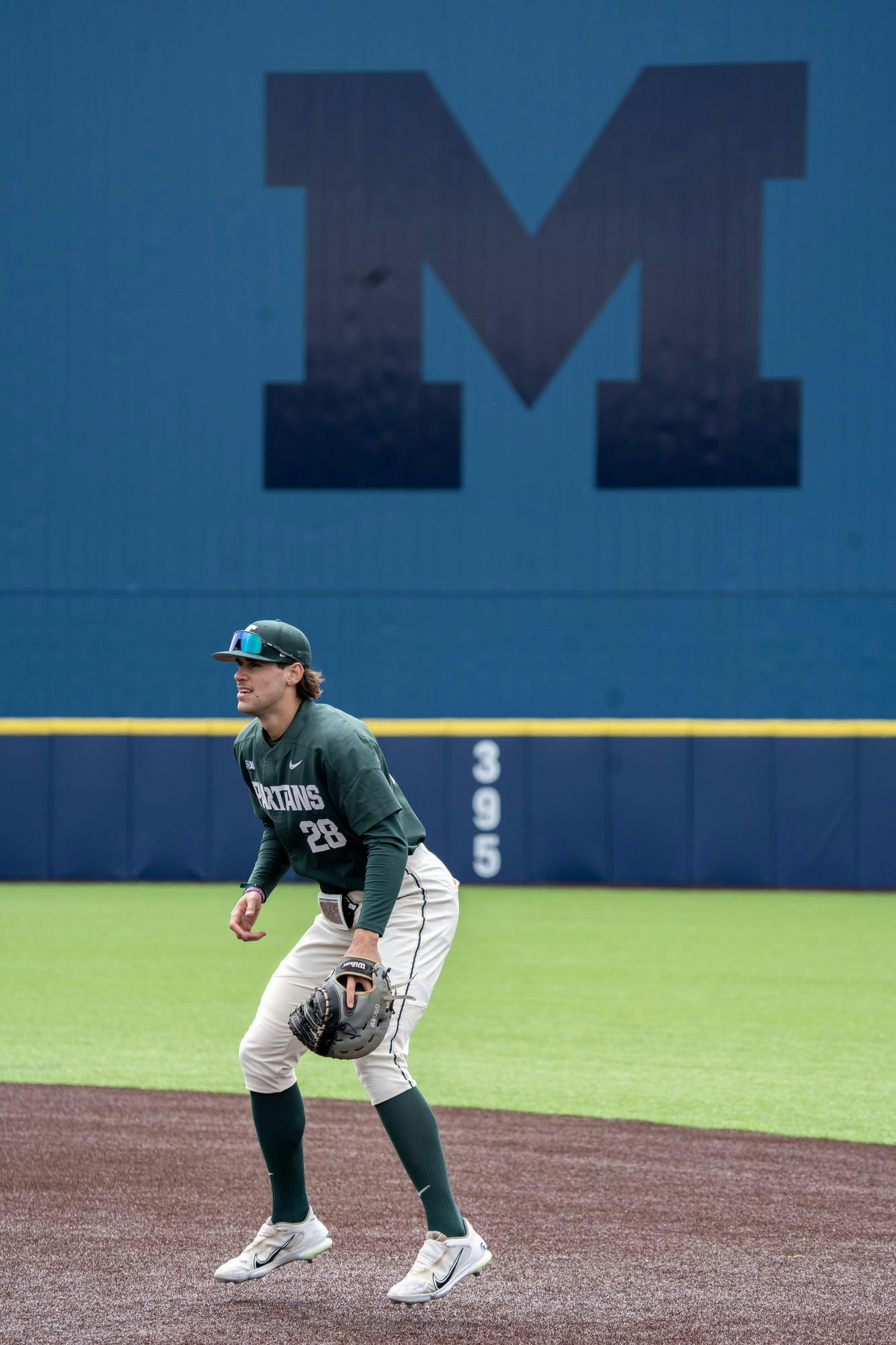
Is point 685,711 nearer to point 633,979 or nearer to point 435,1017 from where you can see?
point 633,979

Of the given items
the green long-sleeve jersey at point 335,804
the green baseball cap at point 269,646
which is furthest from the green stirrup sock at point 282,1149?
the green baseball cap at point 269,646

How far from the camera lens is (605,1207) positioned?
5.21 m

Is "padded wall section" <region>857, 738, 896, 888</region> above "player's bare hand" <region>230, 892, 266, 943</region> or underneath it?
underneath

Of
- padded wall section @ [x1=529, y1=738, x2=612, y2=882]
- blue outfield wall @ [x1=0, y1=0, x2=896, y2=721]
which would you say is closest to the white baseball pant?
padded wall section @ [x1=529, y1=738, x2=612, y2=882]

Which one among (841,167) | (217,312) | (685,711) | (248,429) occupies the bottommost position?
(685,711)

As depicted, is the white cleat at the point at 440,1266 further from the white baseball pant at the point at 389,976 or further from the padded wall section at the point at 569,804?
the padded wall section at the point at 569,804

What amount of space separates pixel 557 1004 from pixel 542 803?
566cm

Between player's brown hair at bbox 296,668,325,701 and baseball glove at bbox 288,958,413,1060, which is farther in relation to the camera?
player's brown hair at bbox 296,668,325,701

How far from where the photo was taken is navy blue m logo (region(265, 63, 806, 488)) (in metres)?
16.4

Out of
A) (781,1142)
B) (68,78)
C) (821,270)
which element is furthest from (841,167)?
(781,1142)

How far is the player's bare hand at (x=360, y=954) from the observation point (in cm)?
420

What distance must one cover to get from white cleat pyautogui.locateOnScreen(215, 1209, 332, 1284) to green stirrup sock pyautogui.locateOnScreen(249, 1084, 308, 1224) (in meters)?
0.03

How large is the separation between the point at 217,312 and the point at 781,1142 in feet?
41.2

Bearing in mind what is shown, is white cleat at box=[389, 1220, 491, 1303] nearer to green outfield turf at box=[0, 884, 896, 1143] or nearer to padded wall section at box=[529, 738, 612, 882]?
green outfield turf at box=[0, 884, 896, 1143]
